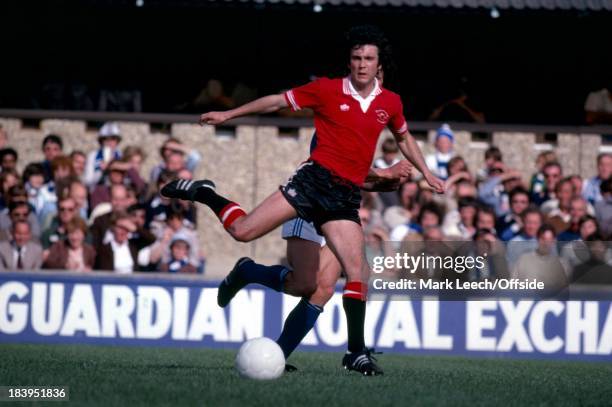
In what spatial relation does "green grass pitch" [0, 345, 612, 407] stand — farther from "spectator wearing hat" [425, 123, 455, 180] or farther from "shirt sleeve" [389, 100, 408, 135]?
"spectator wearing hat" [425, 123, 455, 180]

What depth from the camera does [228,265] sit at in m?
15.0

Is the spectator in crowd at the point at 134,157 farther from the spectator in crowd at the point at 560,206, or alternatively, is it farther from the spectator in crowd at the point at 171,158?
the spectator in crowd at the point at 560,206

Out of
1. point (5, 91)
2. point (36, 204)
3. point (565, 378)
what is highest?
point (5, 91)

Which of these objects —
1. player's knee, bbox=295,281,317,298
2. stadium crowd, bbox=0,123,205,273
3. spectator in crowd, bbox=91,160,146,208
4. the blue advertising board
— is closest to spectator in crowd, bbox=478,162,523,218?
the blue advertising board

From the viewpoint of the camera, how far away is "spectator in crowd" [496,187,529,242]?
44.8 feet

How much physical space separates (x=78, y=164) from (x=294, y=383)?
767cm

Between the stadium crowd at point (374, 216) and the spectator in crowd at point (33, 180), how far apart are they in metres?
0.01

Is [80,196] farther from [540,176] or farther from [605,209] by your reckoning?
[605,209]

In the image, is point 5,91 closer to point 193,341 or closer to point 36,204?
point 36,204

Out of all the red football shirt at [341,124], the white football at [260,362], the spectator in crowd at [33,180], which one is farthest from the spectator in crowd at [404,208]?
the white football at [260,362]

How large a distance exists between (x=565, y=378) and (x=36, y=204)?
6.98 meters

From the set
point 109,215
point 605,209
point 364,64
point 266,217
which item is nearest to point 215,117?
point 266,217

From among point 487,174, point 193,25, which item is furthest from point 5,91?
point 487,174

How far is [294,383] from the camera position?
7.45 m
